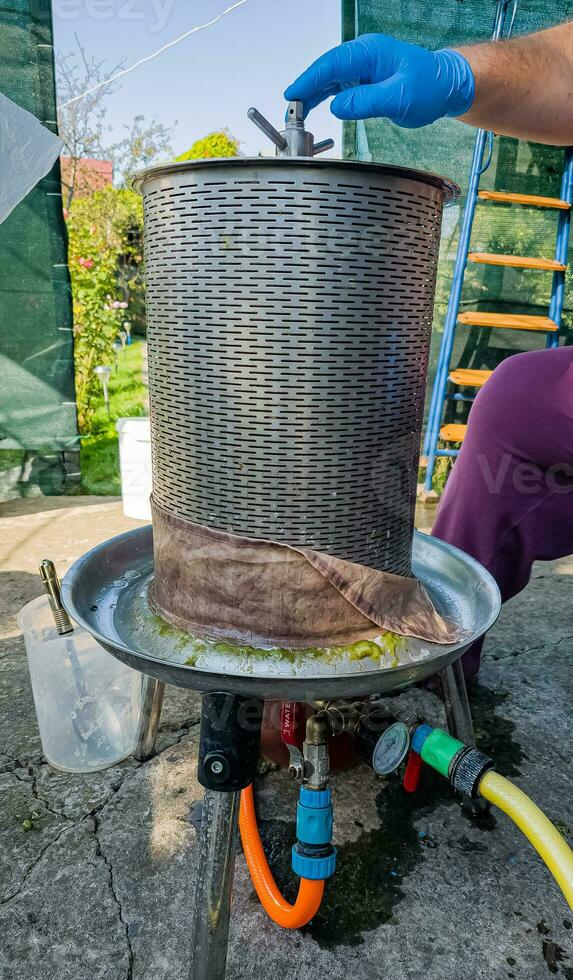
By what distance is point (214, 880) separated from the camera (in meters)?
1.02

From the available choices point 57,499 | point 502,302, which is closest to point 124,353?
point 57,499

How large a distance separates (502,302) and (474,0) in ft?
5.92

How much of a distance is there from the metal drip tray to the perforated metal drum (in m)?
Answer: 0.21

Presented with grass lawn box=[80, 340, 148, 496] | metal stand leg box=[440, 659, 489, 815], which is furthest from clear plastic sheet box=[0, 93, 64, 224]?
metal stand leg box=[440, 659, 489, 815]

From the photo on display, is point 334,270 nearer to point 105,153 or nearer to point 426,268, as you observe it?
point 426,268

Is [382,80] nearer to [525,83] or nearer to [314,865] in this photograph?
[525,83]

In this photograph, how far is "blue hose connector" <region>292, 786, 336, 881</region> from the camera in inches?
43.8

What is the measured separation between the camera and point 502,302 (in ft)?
14.4

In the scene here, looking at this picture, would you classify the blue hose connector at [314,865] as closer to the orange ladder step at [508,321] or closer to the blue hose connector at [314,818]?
the blue hose connector at [314,818]

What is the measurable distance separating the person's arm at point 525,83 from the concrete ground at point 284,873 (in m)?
1.71

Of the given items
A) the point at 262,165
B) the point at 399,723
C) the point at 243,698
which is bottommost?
the point at 399,723

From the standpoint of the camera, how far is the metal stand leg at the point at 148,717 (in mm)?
1693

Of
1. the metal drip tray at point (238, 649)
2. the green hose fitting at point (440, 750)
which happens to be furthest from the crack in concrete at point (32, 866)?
the green hose fitting at point (440, 750)

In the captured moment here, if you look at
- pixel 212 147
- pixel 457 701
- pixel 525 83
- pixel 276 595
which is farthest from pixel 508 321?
pixel 212 147
